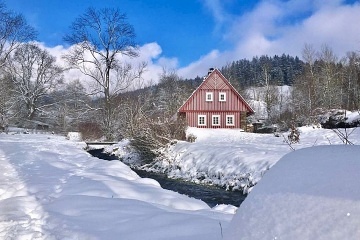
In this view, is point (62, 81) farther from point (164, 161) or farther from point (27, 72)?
point (164, 161)

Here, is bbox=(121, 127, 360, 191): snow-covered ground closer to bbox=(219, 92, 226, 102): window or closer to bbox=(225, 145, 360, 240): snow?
bbox=(225, 145, 360, 240): snow

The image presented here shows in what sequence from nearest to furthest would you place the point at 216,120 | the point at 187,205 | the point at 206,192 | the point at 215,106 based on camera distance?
the point at 187,205, the point at 206,192, the point at 215,106, the point at 216,120

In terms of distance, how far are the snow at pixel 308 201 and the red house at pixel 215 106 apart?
113 ft

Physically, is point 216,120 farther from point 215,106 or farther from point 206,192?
point 206,192

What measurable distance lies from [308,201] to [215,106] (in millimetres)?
35312

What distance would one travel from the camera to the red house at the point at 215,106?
120 ft

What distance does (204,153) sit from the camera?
1548 cm

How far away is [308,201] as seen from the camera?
182 cm

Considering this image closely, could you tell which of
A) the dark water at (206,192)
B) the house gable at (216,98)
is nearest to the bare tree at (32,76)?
the house gable at (216,98)

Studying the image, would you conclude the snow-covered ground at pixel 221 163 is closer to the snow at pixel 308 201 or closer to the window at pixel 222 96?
the snow at pixel 308 201

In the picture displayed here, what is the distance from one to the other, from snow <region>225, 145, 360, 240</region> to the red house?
113 feet

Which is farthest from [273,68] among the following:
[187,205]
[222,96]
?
[187,205]

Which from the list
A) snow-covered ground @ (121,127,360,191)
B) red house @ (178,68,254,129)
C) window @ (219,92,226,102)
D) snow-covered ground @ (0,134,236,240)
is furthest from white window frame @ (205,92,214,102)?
snow-covered ground @ (0,134,236,240)

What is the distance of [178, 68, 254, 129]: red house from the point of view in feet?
120
